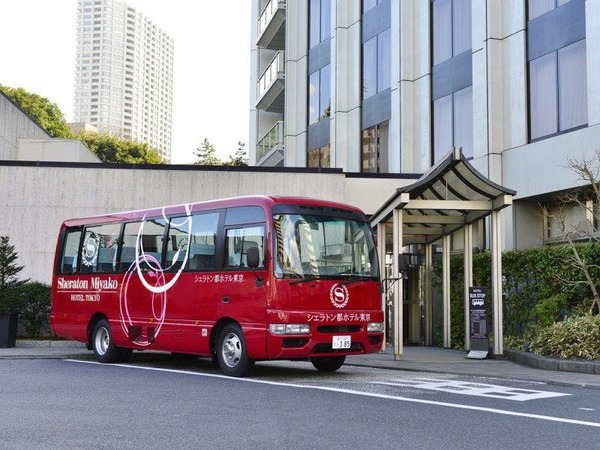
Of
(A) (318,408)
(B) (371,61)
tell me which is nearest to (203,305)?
(A) (318,408)

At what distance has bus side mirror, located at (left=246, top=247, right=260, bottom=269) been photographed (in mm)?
12422

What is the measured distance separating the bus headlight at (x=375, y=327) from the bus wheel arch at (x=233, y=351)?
1983mm

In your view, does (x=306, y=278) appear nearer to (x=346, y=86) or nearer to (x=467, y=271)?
(x=467, y=271)

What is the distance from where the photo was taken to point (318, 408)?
914 centimetres

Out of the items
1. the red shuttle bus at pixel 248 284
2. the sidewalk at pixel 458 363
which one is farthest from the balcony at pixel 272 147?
the red shuttle bus at pixel 248 284

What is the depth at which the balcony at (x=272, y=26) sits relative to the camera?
40500mm

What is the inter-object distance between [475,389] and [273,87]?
3113 centimetres

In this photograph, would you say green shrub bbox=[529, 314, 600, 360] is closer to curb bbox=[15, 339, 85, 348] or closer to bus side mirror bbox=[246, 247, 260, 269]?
bus side mirror bbox=[246, 247, 260, 269]

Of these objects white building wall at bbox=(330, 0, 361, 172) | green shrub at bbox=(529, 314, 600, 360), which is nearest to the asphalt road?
green shrub at bbox=(529, 314, 600, 360)

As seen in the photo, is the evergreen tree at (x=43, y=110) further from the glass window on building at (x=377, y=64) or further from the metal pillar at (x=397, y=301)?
the metal pillar at (x=397, y=301)

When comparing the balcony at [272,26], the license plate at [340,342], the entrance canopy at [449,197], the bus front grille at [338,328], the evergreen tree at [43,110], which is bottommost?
the license plate at [340,342]

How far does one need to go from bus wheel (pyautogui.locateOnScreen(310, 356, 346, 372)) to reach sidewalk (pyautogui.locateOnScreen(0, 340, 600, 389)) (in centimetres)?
123

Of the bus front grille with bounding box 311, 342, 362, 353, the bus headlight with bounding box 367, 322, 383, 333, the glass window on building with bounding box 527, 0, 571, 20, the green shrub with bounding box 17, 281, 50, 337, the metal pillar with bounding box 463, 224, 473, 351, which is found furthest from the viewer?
the glass window on building with bounding box 527, 0, 571, 20

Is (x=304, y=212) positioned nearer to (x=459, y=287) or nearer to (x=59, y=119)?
(x=459, y=287)
